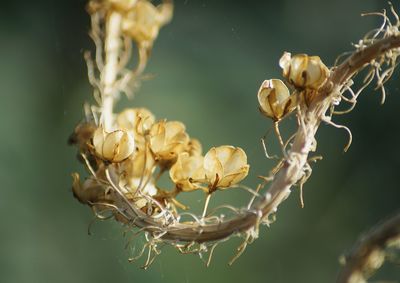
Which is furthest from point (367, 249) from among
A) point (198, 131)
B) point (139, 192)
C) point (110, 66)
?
point (198, 131)

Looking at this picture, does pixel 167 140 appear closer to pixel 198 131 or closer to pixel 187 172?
pixel 187 172

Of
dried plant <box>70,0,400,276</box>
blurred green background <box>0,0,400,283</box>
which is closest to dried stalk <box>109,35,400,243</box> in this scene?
dried plant <box>70,0,400,276</box>

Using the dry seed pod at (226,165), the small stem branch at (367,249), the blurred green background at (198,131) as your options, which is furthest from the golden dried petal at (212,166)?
the blurred green background at (198,131)

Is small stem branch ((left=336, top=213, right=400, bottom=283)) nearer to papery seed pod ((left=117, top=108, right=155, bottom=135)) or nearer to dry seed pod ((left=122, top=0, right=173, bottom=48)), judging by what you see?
papery seed pod ((left=117, top=108, right=155, bottom=135))

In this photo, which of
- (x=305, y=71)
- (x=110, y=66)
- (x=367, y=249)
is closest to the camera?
(x=367, y=249)

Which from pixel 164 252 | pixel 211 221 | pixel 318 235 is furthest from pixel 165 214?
pixel 318 235

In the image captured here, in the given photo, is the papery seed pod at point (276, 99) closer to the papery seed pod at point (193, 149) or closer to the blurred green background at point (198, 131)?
the papery seed pod at point (193, 149)

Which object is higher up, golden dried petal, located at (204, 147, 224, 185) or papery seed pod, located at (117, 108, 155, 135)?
papery seed pod, located at (117, 108, 155, 135)
